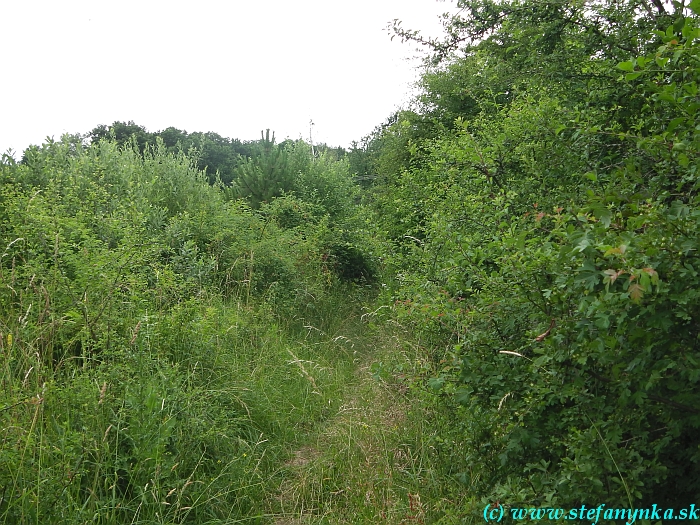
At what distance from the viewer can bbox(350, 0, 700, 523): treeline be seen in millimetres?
1807

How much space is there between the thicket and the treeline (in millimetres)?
1466

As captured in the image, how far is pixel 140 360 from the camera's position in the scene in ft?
12.5

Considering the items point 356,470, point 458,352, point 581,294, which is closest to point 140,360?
point 356,470

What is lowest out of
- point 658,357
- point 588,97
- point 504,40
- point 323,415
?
point 323,415

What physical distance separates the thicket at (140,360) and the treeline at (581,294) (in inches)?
57.7

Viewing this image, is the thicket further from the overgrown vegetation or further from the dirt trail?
the dirt trail

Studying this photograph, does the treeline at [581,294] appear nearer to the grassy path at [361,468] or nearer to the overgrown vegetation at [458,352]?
the overgrown vegetation at [458,352]

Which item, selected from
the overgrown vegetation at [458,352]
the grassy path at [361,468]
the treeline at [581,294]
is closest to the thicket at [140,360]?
the overgrown vegetation at [458,352]

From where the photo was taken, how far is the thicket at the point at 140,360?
112 inches

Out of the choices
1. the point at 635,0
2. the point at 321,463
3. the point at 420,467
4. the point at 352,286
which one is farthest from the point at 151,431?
the point at 352,286

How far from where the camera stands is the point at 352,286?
35.0 feet

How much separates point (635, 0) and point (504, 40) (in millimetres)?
1943

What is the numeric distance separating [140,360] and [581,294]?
3110 mm

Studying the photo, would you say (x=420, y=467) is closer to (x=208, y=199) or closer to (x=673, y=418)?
(x=673, y=418)
